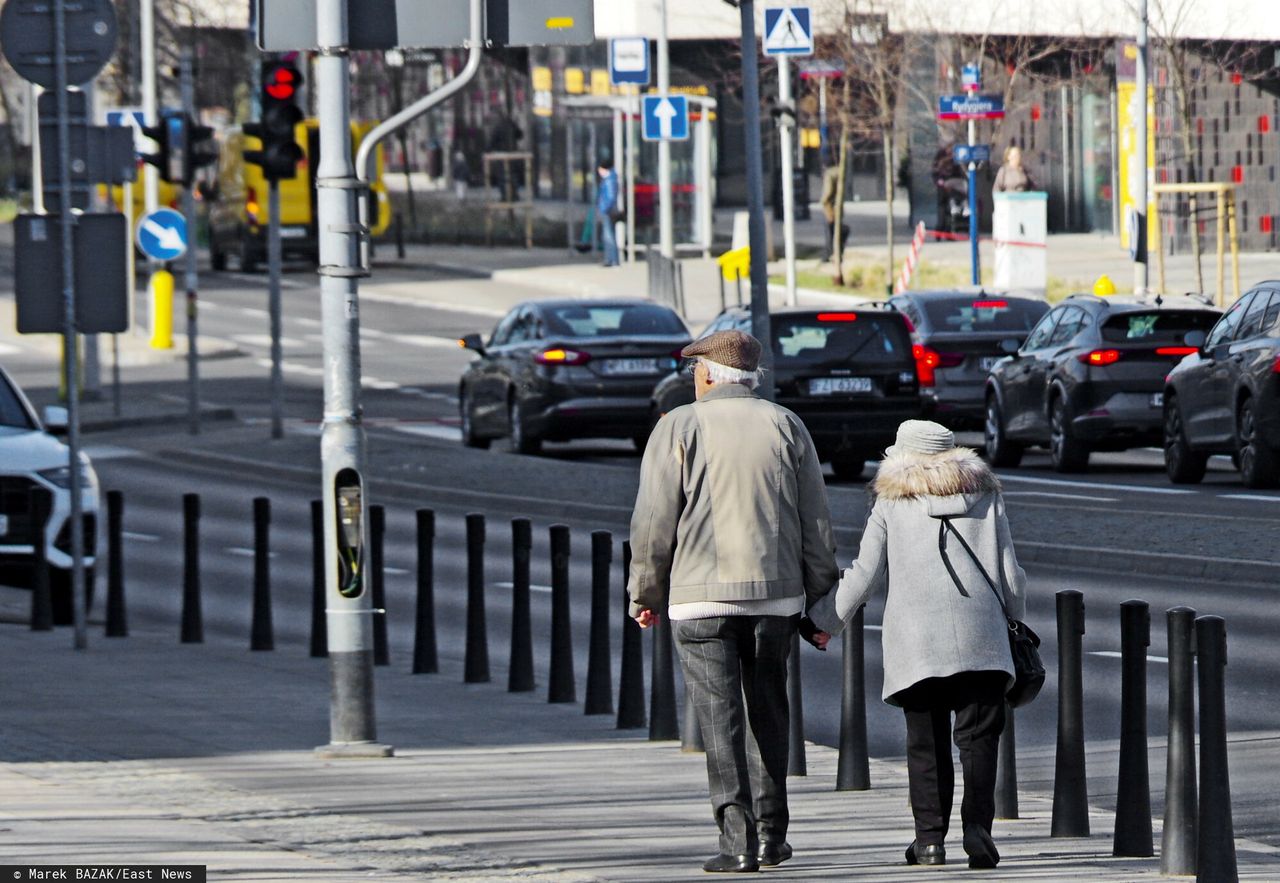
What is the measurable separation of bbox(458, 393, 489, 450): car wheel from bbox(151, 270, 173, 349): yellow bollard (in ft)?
41.9

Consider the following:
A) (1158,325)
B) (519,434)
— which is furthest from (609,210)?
(1158,325)

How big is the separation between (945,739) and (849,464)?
53.6 ft

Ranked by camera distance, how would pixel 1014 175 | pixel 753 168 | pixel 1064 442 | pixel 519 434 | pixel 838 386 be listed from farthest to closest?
pixel 1014 175 → pixel 519 434 → pixel 1064 442 → pixel 838 386 → pixel 753 168

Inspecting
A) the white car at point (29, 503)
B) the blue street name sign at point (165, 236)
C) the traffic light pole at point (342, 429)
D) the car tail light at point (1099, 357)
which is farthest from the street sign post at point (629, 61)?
the traffic light pole at point (342, 429)

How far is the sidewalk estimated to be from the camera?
7.55 m

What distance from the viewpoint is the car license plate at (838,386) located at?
2348 centimetres

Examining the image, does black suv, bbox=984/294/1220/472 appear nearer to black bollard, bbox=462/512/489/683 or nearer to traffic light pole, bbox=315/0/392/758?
black bollard, bbox=462/512/489/683

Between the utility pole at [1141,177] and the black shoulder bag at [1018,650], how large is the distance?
26345mm

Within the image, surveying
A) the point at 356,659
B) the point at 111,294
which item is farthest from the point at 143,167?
the point at 356,659

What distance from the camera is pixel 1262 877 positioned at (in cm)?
762

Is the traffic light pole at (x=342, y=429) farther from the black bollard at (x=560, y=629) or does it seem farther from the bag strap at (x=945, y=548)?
the bag strap at (x=945, y=548)

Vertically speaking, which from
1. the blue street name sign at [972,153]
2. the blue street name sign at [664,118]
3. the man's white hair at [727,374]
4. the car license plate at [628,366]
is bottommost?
the car license plate at [628,366]

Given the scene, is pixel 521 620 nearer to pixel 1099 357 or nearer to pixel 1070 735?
pixel 1070 735

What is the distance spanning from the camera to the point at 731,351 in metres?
7.77
